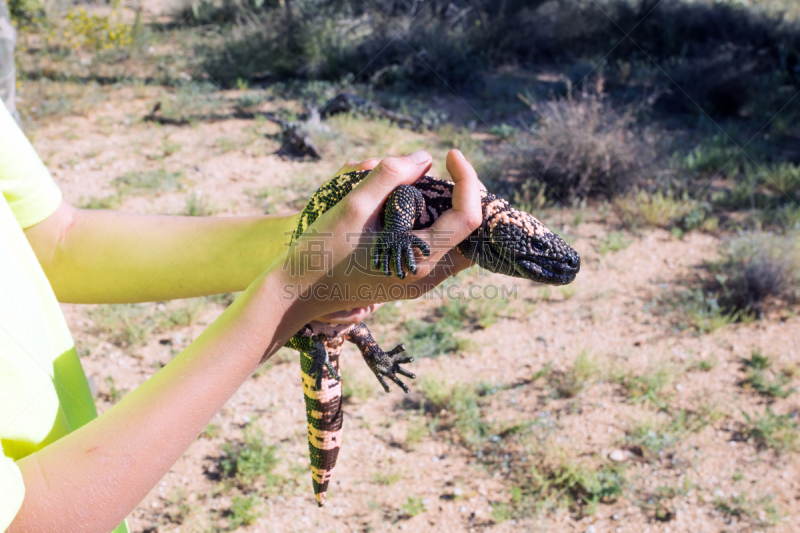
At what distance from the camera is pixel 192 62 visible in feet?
34.2

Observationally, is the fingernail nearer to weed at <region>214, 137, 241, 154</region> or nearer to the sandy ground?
the sandy ground

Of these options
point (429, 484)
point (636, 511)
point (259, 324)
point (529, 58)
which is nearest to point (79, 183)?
point (429, 484)

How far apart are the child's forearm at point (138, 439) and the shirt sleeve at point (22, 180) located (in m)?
0.87

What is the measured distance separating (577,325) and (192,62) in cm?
910

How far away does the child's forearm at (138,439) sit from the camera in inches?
47.8

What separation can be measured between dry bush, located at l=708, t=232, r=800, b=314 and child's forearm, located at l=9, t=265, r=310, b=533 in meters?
4.93

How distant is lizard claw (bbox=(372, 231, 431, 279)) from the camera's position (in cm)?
207

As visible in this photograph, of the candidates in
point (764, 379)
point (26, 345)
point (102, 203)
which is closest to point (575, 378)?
point (764, 379)

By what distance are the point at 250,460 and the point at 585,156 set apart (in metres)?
5.31


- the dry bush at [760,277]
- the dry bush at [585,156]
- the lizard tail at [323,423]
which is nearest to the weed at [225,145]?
the dry bush at [585,156]

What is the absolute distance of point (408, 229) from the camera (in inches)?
89.4

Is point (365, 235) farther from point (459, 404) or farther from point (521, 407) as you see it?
point (521, 407)

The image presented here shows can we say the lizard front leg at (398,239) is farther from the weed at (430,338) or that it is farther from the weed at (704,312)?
the weed at (704,312)

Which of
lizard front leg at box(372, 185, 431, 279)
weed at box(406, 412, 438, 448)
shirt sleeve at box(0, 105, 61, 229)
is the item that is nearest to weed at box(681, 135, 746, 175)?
weed at box(406, 412, 438, 448)
